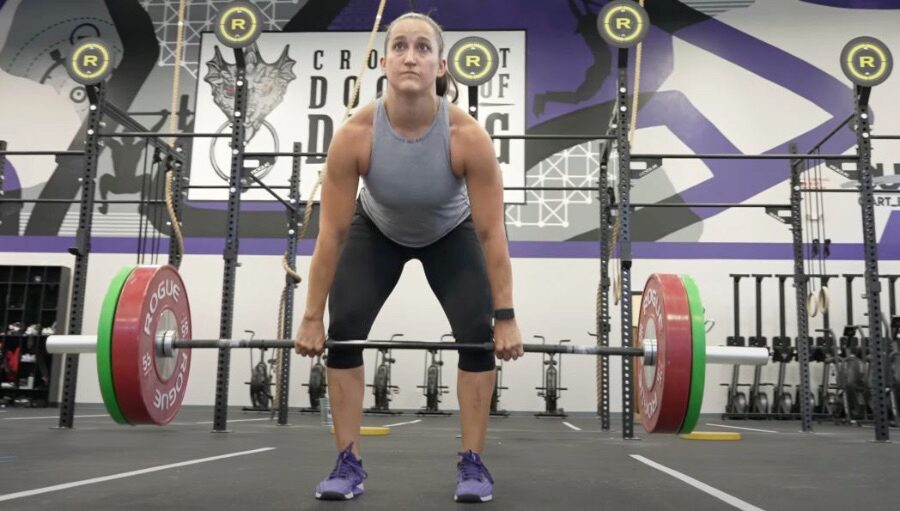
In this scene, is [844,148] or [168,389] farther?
[844,148]

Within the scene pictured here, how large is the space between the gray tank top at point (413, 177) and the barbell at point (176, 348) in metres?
0.31

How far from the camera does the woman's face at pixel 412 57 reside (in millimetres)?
1638

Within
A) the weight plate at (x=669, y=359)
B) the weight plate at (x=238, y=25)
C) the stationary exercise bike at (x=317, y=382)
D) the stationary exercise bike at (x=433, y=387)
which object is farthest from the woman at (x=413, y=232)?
the stationary exercise bike at (x=433, y=387)

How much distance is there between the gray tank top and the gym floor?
657mm

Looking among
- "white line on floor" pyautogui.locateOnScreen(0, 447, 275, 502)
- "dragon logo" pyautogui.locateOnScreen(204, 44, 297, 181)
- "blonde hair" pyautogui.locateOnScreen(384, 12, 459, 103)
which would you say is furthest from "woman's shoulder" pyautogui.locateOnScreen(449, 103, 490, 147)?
"dragon logo" pyautogui.locateOnScreen(204, 44, 297, 181)

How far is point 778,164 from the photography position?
23.4ft

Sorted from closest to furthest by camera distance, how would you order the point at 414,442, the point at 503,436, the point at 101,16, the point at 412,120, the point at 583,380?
1. the point at 412,120
2. the point at 414,442
3. the point at 503,436
4. the point at 583,380
5. the point at 101,16

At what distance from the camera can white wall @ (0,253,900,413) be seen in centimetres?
694

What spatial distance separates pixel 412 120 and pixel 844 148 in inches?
264

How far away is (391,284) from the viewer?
71.6 inches

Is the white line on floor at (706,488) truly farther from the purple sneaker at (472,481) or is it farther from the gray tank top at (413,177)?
the gray tank top at (413,177)

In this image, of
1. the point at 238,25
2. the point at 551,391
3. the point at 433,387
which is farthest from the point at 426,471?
the point at 551,391

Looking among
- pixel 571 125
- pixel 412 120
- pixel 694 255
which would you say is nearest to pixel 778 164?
pixel 694 255

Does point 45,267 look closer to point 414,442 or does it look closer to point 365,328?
point 414,442
